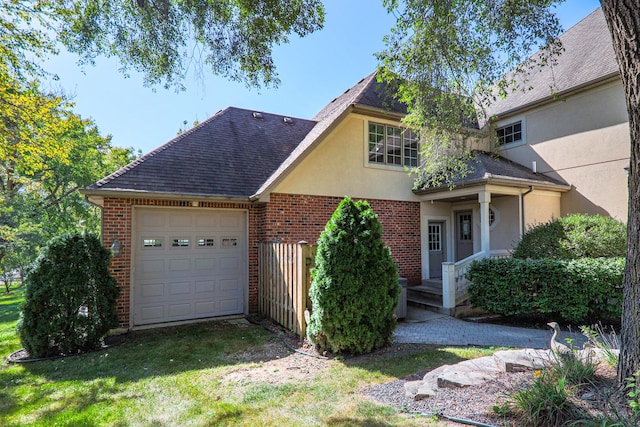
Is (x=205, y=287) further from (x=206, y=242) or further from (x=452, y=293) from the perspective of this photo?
(x=452, y=293)

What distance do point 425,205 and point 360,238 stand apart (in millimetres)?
5986

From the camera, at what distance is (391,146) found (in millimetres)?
10180

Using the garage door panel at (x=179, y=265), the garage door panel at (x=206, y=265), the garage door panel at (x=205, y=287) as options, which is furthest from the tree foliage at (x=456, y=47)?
the garage door panel at (x=205, y=287)

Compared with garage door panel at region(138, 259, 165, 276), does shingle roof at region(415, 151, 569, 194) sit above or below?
above

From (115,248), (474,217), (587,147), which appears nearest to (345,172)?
(474,217)

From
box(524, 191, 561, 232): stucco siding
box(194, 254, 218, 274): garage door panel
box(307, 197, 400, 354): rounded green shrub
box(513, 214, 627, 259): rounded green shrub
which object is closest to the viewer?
box(307, 197, 400, 354): rounded green shrub

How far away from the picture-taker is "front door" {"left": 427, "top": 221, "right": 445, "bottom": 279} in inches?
431

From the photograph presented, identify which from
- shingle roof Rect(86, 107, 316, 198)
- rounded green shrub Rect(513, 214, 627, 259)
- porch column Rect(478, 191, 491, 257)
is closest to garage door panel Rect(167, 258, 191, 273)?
shingle roof Rect(86, 107, 316, 198)

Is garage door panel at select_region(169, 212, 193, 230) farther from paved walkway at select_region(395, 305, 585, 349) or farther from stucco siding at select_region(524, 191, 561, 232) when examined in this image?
stucco siding at select_region(524, 191, 561, 232)

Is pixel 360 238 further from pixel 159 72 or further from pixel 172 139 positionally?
pixel 172 139

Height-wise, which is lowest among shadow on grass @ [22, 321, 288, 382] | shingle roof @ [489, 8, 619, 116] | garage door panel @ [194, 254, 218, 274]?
shadow on grass @ [22, 321, 288, 382]

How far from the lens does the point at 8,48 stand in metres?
7.12

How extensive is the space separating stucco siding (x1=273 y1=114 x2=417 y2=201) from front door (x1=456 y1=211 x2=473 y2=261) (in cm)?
247

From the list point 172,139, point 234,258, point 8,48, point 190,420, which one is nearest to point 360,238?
point 190,420
